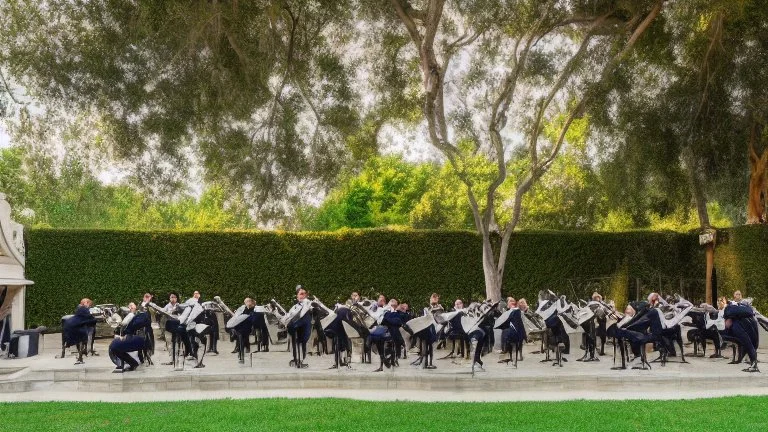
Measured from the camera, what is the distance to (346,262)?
24.5m

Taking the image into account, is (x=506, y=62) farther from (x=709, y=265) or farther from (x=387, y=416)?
(x=387, y=416)

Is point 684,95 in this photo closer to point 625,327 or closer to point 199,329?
point 625,327

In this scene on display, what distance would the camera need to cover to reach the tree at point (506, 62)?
67.4 feet

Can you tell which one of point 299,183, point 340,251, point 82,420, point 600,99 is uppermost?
point 600,99

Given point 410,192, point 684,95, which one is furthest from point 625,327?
point 410,192

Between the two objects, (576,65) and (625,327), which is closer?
(625,327)

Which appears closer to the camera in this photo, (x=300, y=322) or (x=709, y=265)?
(x=300, y=322)

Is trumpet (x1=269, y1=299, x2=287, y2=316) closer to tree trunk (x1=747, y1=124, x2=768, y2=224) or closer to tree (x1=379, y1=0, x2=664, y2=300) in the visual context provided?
tree (x1=379, y1=0, x2=664, y2=300)

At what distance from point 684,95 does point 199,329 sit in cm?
1343

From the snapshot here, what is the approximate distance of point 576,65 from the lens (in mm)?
20750

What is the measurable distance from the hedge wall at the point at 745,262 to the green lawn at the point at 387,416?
971 centimetres

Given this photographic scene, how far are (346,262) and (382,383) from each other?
35.1 feet

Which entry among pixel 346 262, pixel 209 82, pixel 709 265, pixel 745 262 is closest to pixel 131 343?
pixel 209 82

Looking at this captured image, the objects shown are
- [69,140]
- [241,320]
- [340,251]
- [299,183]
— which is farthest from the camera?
[340,251]
